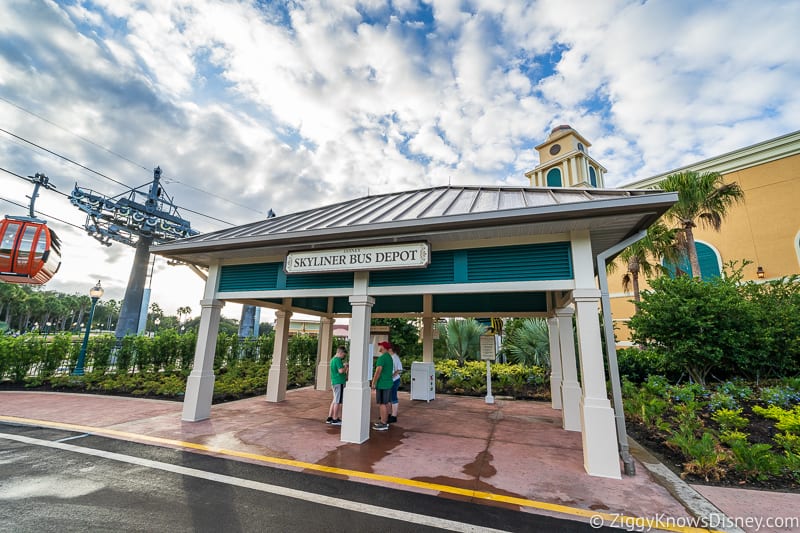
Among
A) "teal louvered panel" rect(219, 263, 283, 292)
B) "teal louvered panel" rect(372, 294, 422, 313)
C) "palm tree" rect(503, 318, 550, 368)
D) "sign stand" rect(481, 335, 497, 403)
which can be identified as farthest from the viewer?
"palm tree" rect(503, 318, 550, 368)

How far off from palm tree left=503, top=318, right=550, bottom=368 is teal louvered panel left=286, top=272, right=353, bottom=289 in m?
9.21

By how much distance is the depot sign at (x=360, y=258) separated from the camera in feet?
18.0

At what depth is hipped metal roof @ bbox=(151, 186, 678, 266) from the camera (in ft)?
15.0

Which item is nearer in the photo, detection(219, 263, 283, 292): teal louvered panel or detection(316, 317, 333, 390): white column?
detection(219, 263, 283, 292): teal louvered panel

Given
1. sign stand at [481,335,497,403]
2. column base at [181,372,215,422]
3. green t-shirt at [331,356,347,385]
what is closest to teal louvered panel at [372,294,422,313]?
sign stand at [481,335,497,403]

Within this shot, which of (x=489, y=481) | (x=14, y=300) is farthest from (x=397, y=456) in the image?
(x=14, y=300)

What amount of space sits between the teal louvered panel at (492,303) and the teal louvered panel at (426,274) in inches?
135

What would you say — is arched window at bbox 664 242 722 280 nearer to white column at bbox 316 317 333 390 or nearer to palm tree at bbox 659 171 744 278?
palm tree at bbox 659 171 744 278

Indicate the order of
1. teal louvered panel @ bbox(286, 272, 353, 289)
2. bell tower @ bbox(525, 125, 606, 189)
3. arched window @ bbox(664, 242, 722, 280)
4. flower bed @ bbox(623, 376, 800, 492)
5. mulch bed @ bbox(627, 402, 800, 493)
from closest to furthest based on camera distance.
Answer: mulch bed @ bbox(627, 402, 800, 493) → flower bed @ bbox(623, 376, 800, 492) → teal louvered panel @ bbox(286, 272, 353, 289) → arched window @ bbox(664, 242, 722, 280) → bell tower @ bbox(525, 125, 606, 189)

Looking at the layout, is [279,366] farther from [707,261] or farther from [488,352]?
[707,261]

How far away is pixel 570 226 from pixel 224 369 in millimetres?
14070

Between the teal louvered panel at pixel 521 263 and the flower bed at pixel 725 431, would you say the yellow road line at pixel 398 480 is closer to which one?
the flower bed at pixel 725 431

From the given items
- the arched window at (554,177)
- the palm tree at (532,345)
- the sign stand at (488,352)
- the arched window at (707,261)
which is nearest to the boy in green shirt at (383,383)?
the sign stand at (488,352)

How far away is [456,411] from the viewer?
868 cm
